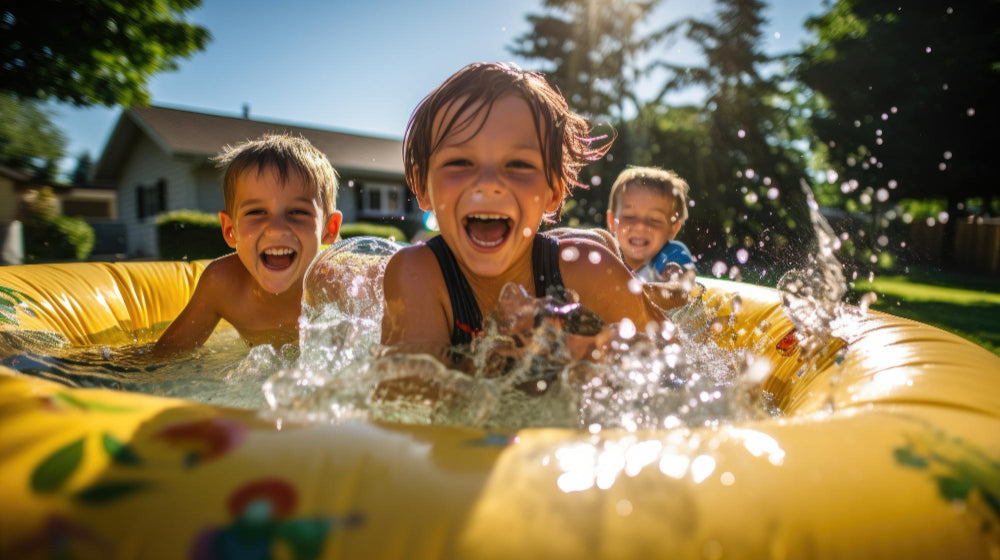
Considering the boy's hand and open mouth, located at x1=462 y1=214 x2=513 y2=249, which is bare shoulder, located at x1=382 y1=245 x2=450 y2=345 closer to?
open mouth, located at x1=462 y1=214 x2=513 y2=249

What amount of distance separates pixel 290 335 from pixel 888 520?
3019 mm

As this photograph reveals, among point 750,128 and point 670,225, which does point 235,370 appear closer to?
point 670,225

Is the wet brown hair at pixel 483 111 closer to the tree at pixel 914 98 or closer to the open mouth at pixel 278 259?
the open mouth at pixel 278 259

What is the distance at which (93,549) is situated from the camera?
2.61 ft

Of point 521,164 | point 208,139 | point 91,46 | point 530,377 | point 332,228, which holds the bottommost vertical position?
point 530,377

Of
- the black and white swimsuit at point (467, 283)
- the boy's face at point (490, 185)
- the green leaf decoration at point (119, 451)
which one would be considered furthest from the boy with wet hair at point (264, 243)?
the green leaf decoration at point (119, 451)

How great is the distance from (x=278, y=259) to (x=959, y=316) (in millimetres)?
8380

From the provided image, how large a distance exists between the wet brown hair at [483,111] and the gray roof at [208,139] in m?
15.5

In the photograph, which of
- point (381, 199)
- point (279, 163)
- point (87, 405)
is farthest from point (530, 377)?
point (381, 199)

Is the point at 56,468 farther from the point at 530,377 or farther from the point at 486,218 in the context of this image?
the point at 486,218

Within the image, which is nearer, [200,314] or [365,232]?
[200,314]

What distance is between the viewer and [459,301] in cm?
215

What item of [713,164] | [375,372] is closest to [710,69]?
[713,164]

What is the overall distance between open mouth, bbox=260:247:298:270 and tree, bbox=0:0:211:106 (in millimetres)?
18046
